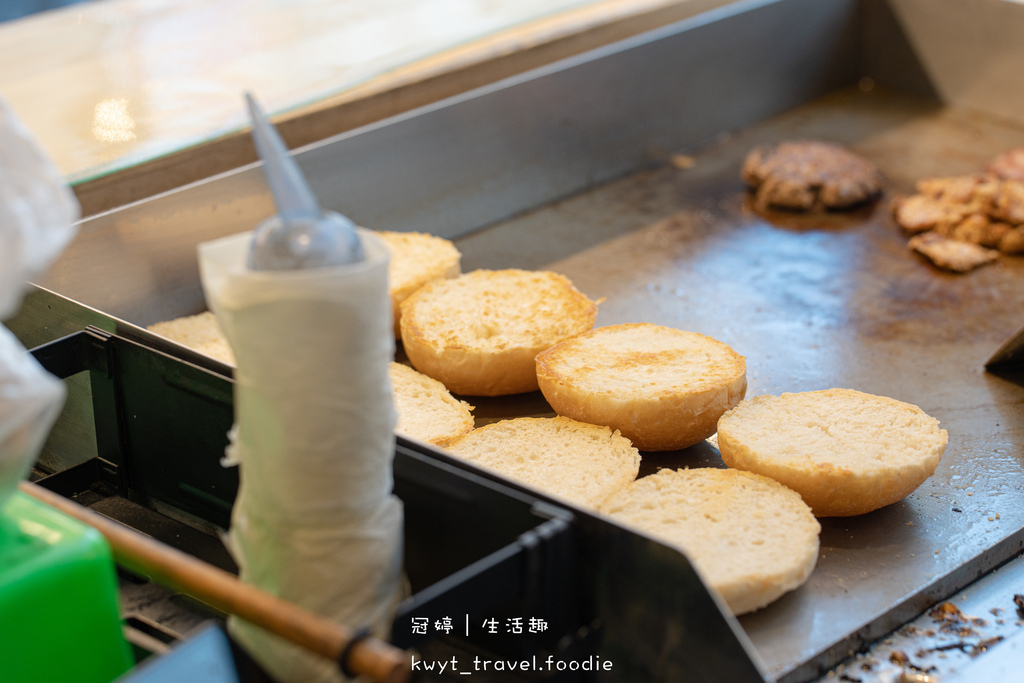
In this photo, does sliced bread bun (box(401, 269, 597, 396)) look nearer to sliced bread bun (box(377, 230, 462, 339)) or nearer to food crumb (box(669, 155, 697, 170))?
sliced bread bun (box(377, 230, 462, 339))

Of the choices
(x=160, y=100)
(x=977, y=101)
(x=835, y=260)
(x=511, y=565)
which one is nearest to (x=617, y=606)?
(x=511, y=565)

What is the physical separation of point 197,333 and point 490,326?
85 centimetres

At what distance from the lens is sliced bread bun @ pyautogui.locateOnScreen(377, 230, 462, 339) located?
117 inches

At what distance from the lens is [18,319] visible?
2.47 metres

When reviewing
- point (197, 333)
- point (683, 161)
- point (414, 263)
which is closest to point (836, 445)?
point (414, 263)

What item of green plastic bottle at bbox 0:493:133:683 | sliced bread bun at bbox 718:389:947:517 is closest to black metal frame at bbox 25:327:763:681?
green plastic bottle at bbox 0:493:133:683

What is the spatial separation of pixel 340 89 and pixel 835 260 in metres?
1.84

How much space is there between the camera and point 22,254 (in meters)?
1.35

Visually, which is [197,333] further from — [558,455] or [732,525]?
[732,525]

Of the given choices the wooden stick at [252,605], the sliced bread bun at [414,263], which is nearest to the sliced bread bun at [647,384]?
the sliced bread bun at [414,263]

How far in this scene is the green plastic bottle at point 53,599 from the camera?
135cm

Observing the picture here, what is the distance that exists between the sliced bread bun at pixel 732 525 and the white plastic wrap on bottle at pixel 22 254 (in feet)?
3.45

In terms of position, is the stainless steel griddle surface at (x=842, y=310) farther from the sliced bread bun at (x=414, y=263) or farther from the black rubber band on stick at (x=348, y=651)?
the black rubber band on stick at (x=348, y=651)

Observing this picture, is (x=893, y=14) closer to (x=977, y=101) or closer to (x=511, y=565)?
(x=977, y=101)
